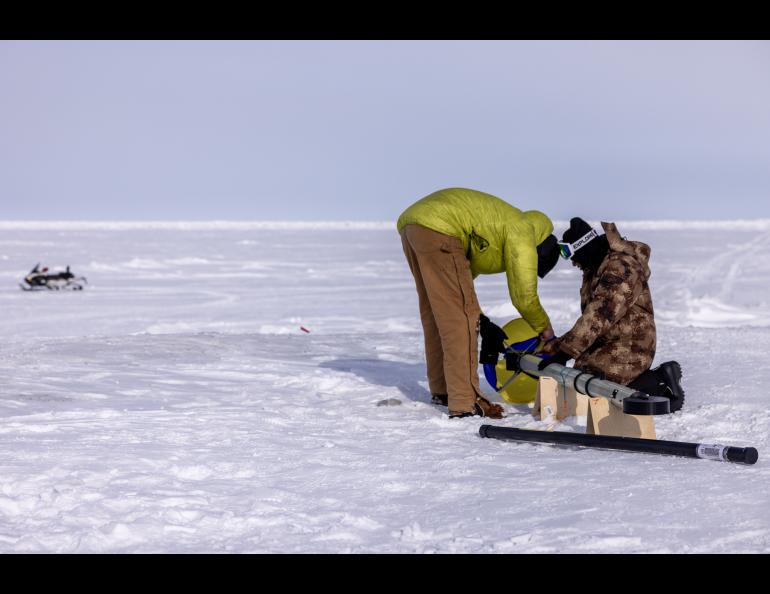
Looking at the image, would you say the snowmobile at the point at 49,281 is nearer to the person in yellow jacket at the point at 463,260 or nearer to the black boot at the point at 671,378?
the person in yellow jacket at the point at 463,260

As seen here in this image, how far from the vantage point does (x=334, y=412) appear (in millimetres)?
5727

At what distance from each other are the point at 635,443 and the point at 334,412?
2015 mm

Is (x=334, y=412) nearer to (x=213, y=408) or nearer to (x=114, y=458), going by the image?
(x=213, y=408)

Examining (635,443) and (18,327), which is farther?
(18,327)

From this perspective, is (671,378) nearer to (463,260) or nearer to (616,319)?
(616,319)

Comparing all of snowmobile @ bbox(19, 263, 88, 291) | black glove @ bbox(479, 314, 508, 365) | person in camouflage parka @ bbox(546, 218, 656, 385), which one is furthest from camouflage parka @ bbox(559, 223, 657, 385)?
snowmobile @ bbox(19, 263, 88, 291)

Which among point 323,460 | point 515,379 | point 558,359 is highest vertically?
point 558,359

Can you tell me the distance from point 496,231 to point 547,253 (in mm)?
339

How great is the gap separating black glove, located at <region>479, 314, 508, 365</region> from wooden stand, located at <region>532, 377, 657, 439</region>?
360mm

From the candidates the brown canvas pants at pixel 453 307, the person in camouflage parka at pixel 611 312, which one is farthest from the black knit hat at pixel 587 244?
the brown canvas pants at pixel 453 307

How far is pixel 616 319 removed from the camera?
5.10m

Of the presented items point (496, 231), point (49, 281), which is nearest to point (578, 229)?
point (496, 231)
